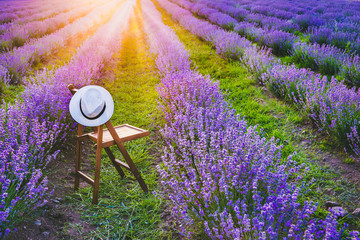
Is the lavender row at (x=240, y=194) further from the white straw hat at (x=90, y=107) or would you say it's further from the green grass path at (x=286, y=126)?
the white straw hat at (x=90, y=107)

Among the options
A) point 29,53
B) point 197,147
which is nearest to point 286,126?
point 197,147

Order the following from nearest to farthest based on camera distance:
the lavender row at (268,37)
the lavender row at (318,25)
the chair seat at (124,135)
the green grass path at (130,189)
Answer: the green grass path at (130,189)
the chair seat at (124,135)
the lavender row at (318,25)
the lavender row at (268,37)

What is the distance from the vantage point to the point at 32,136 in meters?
2.76

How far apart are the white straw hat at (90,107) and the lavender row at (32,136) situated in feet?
1.51

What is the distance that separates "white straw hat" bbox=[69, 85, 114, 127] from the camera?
6.63 feet

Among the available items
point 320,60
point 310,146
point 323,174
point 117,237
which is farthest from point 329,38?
point 117,237

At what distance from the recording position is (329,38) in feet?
21.9

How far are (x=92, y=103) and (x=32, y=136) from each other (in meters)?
1.14

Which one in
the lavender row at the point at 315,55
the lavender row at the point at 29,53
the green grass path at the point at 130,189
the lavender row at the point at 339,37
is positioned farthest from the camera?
the lavender row at the point at 339,37

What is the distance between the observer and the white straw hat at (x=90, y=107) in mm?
2020

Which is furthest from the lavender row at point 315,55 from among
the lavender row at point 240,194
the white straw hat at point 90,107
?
the white straw hat at point 90,107

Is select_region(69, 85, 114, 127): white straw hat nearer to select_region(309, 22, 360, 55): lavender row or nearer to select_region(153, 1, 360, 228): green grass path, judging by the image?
select_region(153, 1, 360, 228): green grass path

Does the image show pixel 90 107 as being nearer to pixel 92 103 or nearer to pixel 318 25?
pixel 92 103

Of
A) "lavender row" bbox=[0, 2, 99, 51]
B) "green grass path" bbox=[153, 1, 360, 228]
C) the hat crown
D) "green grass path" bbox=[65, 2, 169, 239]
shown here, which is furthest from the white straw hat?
"lavender row" bbox=[0, 2, 99, 51]
